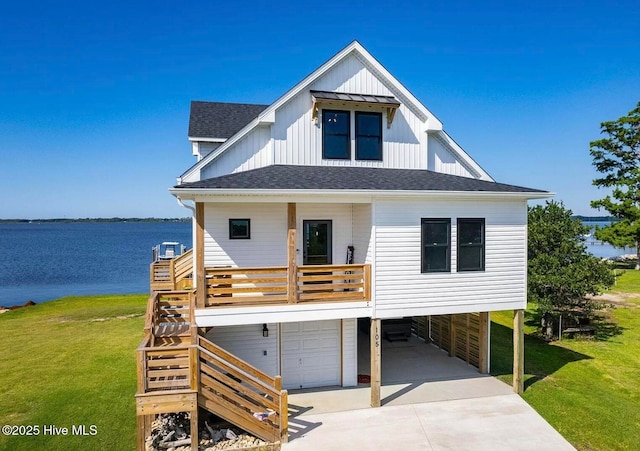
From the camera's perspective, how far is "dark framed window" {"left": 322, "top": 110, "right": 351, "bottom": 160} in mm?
12453

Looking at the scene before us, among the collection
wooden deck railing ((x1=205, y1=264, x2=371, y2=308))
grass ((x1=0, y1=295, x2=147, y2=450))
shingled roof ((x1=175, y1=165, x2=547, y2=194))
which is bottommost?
grass ((x1=0, y1=295, x2=147, y2=450))

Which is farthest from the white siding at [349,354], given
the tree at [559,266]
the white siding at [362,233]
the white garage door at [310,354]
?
the tree at [559,266]

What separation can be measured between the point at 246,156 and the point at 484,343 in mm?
9691

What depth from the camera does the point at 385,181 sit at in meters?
10.9

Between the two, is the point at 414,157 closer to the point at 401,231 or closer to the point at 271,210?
the point at 401,231

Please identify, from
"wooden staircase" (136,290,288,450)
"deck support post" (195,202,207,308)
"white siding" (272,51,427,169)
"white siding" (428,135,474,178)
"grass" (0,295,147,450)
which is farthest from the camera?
"white siding" (428,135,474,178)

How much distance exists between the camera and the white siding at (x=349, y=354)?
11.7 metres

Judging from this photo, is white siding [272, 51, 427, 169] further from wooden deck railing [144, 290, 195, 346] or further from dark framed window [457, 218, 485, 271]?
wooden deck railing [144, 290, 195, 346]

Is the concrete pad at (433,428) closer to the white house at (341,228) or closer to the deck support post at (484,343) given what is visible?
the white house at (341,228)

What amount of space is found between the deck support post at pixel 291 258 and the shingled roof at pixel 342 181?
717 mm

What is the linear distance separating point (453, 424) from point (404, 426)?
1215 millimetres

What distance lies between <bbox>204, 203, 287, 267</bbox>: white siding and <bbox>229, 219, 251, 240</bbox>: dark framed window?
0.30ft

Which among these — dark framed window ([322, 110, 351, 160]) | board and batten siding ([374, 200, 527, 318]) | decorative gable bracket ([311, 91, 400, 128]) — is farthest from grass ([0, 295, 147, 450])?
decorative gable bracket ([311, 91, 400, 128])

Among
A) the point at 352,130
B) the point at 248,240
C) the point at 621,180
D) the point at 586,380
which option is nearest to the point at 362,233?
the point at 248,240
